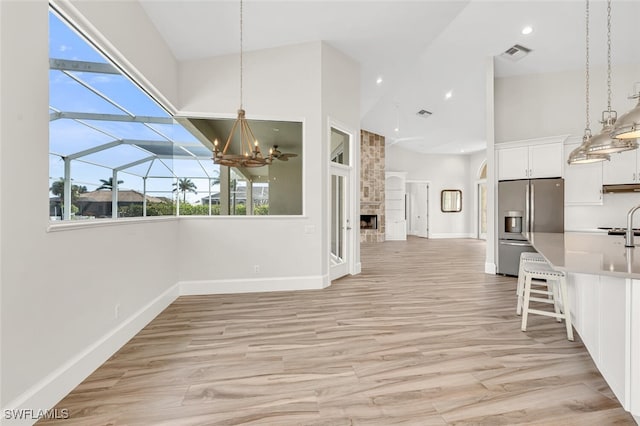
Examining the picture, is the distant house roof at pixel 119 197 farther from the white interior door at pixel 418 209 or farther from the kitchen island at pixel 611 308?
the white interior door at pixel 418 209

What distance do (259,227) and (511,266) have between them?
14.7 ft

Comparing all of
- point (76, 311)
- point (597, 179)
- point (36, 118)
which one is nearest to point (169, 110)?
point (36, 118)

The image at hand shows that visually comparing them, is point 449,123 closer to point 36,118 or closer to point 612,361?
point 612,361

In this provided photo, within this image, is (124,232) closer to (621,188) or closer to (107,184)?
(107,184)

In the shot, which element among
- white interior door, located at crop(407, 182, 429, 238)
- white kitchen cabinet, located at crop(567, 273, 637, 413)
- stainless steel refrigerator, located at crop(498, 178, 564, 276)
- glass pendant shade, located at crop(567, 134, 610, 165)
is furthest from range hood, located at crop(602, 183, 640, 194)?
white interior door, located at crop(407, 182, 429, 238)

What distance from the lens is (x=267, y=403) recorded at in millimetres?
1929

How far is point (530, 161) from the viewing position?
5332 mm

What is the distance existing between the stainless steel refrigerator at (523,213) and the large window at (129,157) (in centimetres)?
378

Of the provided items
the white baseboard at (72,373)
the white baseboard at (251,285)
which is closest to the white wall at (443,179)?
the white baseboard at (251,285)

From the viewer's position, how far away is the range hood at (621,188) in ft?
16.0

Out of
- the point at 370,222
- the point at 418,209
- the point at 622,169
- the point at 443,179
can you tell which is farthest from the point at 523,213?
the point at 418,209

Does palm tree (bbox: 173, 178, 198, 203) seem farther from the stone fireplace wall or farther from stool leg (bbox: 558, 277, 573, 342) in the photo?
the stone fireplace wall

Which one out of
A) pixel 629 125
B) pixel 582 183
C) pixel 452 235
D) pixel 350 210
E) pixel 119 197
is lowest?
pixel 452 235

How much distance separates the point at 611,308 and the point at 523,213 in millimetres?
3916
